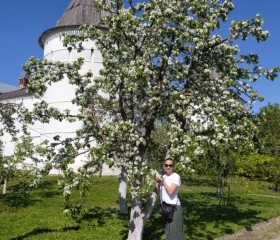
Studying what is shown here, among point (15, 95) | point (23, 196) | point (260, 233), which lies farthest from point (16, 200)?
point (15, 95)

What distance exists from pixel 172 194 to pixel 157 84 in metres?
4.71

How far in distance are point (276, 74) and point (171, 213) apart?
716cm

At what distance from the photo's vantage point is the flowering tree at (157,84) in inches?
490

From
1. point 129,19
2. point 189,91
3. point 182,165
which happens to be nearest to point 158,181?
point 182,165

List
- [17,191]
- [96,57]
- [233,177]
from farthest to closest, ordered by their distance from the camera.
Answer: [96,57]
[17,191]
[233,177]

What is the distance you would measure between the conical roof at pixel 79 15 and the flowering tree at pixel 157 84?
36583mm

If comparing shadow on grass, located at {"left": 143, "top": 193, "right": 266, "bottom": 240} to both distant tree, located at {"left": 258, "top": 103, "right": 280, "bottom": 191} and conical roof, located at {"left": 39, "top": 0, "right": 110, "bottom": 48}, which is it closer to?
distant tree, located at {"left": 258, "top": 103, "right": 280, "bottom": 191}

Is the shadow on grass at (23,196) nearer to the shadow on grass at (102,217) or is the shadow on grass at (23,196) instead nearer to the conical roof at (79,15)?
the shadow on grass at (102,217)

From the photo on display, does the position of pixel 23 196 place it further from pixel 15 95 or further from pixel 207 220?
pixel 15 95

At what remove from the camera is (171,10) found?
Result: 12641 mm

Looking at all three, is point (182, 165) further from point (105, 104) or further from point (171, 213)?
point (105, 104)

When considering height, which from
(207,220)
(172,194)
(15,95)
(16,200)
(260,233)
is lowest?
(260,233)

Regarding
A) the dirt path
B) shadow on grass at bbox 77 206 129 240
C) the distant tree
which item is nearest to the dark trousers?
shadow on grass at bbox 77 206 129 240

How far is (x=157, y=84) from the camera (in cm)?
1377
